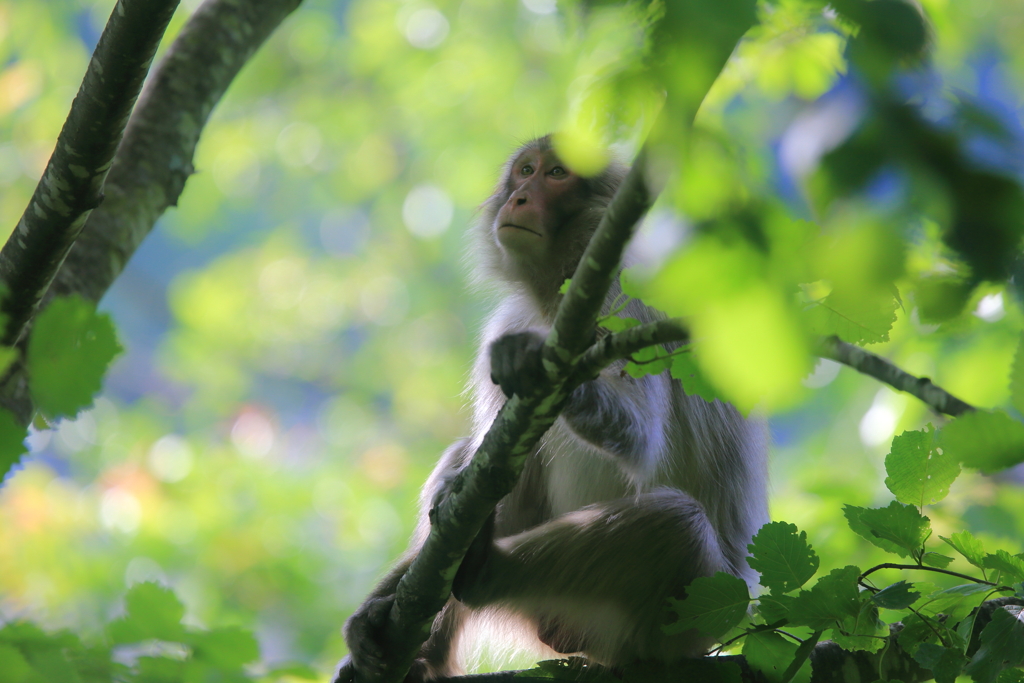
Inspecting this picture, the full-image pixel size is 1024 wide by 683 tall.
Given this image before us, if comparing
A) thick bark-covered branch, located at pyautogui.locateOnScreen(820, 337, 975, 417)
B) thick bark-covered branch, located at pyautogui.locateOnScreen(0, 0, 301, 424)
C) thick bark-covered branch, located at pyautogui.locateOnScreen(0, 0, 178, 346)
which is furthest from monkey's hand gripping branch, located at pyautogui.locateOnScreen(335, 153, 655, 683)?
thick bark-covered branch, located at pyautogui.locateOnScreen(0, 0, 301, 424)

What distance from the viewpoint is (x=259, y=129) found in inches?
550

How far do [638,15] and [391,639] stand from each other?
2619 mm

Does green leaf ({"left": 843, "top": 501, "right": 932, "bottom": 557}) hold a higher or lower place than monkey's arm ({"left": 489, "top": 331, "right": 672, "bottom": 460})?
lower

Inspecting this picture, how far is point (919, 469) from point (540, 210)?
2.69 metres

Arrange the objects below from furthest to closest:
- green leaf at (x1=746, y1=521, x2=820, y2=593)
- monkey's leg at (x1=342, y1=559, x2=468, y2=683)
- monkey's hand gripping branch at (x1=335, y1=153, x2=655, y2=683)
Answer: monkey's leg at (x1=342, y1=559, x2=468, y2=683)
green leaf at (x1=746, y1=521, x2=820, y2=593)
monkey's hand gripping branch at (x1=335, y1=153, x2=655, y2=683)

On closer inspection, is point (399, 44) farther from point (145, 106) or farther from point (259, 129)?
point (145, 106)

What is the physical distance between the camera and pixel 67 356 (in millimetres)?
1438

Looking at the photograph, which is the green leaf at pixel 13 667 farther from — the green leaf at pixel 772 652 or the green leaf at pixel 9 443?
the green leaf at pixel 772 652

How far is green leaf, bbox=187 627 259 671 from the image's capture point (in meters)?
1.77

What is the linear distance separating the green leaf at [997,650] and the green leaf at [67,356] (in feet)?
6.31

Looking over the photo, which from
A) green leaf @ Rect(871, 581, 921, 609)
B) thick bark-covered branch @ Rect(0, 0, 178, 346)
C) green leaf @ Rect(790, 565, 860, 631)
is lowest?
green leaf @ Rect(871, 581, 921, 609)

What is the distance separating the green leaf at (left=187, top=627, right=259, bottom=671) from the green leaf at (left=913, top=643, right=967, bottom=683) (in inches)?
62.2

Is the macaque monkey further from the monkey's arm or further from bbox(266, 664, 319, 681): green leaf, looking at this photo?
bbox(266, 664, 319, 681): green leaf

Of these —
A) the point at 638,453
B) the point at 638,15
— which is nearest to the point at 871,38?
the point at 638,15
